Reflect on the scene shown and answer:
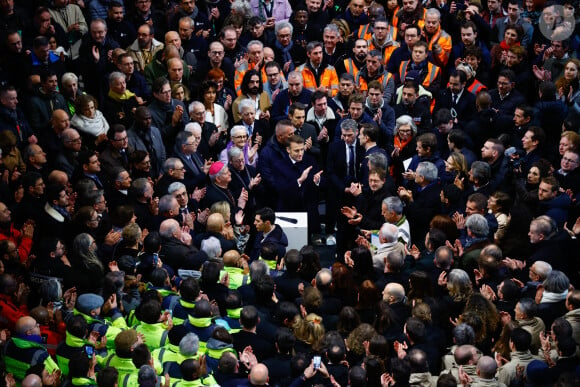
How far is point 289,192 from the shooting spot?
12.2 m

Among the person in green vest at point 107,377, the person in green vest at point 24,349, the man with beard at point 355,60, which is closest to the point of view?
the person in green vest at point 107,377

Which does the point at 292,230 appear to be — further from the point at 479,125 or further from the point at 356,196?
the point at 479,125

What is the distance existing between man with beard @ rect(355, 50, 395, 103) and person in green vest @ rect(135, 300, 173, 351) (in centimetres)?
560

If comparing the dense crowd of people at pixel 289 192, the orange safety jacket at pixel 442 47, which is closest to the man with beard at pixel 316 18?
the dense crowd of people at pixel 289 192

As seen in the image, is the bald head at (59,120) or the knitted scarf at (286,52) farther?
the knitted scarf at (286,52)

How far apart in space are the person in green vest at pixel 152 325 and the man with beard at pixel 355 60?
237 inches

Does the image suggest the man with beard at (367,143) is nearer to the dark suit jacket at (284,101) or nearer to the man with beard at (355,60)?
the dark suit jacket at (284,101)

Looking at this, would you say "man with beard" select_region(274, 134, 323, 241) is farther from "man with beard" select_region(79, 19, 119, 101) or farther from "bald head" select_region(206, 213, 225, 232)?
"man with beard" select_region(79, 19, 119, 101)

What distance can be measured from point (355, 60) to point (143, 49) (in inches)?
119

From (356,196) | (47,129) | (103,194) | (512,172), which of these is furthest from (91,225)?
(512,172)

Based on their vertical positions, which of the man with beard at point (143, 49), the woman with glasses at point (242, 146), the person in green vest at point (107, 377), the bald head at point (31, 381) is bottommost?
the bald head at point (31, 381)

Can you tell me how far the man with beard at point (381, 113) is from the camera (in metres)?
12.9

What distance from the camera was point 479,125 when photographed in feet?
42.6

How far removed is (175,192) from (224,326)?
93.2 inches
